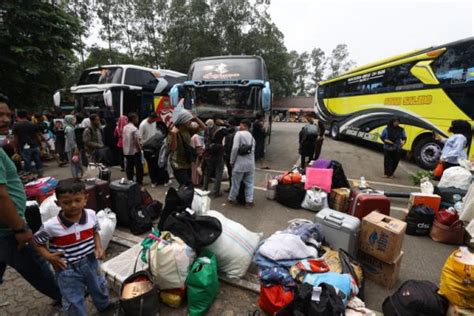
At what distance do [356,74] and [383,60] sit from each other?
1784 mm

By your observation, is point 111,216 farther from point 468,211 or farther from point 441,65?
point 441,65

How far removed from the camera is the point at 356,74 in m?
11.8

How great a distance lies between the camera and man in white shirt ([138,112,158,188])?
5.53 meters

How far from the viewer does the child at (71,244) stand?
1810 millimetres

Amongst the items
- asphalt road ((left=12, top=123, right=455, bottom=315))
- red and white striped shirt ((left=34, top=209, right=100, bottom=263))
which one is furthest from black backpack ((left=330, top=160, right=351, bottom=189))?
red and white striped shirt ((left=34, top=209, right=100, bottom=263))

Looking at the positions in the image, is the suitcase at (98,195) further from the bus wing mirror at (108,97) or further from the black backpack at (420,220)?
the bus wing mirror at (108,97)

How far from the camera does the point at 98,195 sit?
363 cm

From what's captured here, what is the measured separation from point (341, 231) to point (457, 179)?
3.12 metres

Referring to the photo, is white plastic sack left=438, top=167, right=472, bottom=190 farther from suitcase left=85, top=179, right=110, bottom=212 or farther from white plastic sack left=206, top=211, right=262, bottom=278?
suitcase left=85, top=179, right=110, bottom=212

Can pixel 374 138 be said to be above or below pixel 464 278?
above

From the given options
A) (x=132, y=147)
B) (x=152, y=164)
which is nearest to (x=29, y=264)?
(x=132, y=147)

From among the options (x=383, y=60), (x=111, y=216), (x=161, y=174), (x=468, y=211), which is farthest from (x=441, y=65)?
(x=111, y=216)

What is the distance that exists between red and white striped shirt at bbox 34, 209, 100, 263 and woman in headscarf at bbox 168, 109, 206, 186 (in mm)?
2185

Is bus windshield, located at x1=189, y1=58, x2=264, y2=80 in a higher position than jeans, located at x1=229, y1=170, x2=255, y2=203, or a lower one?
higher
